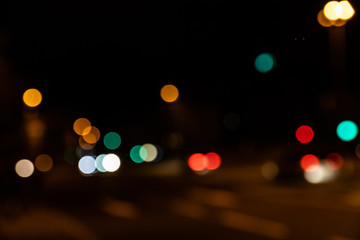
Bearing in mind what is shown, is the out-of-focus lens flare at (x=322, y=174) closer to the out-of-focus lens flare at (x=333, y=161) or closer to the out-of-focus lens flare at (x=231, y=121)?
the out-of-focus lens flare at (x=333, y=161)

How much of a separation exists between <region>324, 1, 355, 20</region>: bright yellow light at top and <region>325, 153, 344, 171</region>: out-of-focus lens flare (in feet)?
43.5

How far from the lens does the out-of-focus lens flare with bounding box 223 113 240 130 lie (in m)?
51.9

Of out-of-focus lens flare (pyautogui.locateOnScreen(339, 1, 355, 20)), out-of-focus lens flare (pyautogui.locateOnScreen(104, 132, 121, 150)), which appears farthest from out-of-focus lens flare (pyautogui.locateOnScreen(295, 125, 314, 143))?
out-of-focus lens flare (pyautogui.locateOnScreen(339, 1, 355, 20))

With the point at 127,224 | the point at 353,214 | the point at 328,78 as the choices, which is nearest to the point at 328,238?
the point at 353,214

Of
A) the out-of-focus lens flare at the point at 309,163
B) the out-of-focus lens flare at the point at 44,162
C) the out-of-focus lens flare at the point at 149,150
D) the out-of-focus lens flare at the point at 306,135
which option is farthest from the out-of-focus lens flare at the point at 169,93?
the out-of-focus lens flare at the point at 149,150

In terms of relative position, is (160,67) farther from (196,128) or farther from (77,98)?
(196,128)

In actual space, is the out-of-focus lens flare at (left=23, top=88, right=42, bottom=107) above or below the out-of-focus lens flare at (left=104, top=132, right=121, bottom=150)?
above

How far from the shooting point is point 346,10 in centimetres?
996

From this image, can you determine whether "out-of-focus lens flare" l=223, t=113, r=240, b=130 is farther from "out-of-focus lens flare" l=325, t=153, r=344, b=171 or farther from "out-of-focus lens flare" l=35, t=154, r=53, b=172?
"out-of-focus lens flare" l=325, t=153, r=344, b=171

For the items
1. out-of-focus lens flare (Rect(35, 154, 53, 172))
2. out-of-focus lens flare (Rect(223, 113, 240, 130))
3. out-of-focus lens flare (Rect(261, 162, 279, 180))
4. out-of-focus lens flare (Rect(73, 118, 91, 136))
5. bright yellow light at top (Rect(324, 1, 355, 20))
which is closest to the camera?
bright yellow light at top (Rect(324, 1, 355, 20))

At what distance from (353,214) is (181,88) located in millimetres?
18952

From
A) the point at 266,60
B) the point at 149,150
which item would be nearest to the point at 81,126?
the point at 149,150

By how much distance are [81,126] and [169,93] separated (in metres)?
11.1

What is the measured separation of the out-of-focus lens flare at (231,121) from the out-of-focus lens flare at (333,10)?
131 feet
